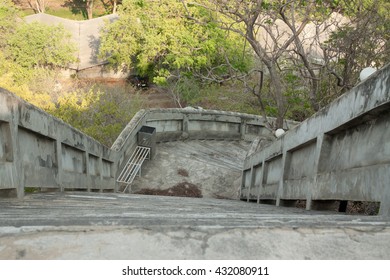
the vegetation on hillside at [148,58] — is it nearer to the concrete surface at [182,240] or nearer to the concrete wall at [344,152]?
the concrete wall at [344,152]

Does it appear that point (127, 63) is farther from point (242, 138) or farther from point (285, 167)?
point (285, 167)

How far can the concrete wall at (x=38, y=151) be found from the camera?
3736 millimetres

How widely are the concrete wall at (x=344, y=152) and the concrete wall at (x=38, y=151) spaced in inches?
119

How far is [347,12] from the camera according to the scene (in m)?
10.3

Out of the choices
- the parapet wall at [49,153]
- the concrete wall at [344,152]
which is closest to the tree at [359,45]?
the concrete wall at [344,152]

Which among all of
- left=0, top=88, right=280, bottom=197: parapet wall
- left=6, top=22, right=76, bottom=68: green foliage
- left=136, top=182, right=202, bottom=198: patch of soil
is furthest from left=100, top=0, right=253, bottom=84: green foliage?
left=0, top=88, right=280, bottom=197: parapet wall

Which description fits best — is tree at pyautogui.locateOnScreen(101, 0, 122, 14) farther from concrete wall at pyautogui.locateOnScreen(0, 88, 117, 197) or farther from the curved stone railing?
concrete wall at pyautogui.locateOnScreen(0, 88, 117, 197)

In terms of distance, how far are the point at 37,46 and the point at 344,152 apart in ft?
92.4

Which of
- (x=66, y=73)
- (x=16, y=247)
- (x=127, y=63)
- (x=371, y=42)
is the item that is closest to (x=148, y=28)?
(x=127, y=63)

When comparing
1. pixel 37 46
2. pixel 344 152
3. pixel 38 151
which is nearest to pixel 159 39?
pixel 37 46

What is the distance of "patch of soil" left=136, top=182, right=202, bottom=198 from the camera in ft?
34.1

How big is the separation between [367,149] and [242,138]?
37.5 feet

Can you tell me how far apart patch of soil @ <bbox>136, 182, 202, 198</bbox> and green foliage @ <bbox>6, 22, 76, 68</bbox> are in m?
21.0

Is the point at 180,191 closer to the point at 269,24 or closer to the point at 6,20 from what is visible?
the point at 269,24
